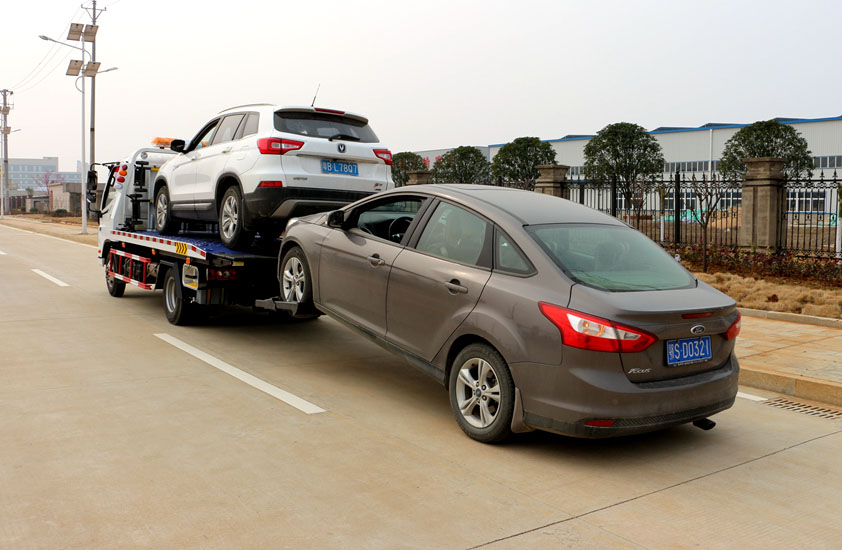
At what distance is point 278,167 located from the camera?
767 centimetres

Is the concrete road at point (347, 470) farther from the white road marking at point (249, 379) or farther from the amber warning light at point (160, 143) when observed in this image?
the amber warning light at point (160, 143)

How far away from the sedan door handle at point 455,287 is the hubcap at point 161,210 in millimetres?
6111

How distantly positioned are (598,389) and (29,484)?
3.28 m

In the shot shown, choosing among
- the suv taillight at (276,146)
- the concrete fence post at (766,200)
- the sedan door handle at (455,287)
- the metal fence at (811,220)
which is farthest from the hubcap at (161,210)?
the concrete fence post at (766,200)

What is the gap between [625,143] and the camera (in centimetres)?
4416

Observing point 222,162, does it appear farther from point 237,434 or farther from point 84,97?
point 84,97

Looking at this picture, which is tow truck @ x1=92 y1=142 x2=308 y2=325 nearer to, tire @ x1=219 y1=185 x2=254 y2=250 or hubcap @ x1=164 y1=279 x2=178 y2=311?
hubcap @ x1=164 y1=279 x2=178 y2=311

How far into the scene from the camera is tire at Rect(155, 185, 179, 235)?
9922 millimetres

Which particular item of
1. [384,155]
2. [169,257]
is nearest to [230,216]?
[169,257]

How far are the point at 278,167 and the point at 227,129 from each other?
4.50 feet

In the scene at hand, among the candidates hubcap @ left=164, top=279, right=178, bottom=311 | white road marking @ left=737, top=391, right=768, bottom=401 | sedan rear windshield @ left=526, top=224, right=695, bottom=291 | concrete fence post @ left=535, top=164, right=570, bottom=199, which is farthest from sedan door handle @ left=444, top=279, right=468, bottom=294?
concrete fence post @ left=535, top=164, right=570, bottom=199

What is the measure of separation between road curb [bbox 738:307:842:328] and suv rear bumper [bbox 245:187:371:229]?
6.27 metres

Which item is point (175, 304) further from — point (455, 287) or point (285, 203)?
point (455, 287)

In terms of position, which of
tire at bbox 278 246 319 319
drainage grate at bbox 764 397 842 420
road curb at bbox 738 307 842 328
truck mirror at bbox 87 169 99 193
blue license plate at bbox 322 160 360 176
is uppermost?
truck mirror at bbox 87 169 99 193
